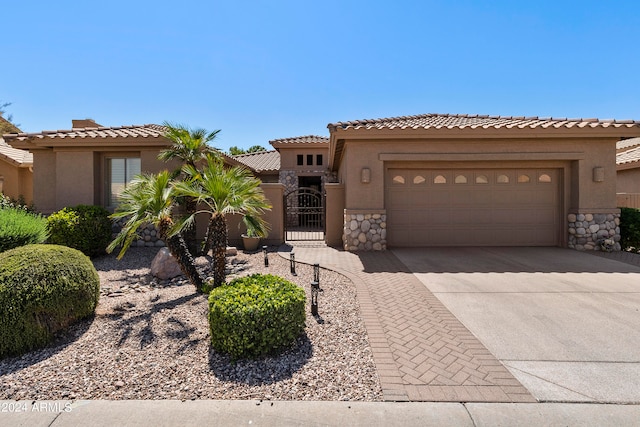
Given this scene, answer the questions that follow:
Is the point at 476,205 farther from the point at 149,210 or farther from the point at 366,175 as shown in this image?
the point at 149,210

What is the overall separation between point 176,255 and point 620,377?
6429mm

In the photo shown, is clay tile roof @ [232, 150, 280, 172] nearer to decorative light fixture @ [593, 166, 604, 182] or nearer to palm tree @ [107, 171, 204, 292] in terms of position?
palm tree @ [107, 171, 204, 292]

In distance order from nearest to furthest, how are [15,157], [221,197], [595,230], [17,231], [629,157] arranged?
[221,197] → [17,231] → [595,230] → [15,157] → [629,157]

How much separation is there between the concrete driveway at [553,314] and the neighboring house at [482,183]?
169 centimetres

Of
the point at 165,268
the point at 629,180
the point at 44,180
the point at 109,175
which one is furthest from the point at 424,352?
the point at 629,180

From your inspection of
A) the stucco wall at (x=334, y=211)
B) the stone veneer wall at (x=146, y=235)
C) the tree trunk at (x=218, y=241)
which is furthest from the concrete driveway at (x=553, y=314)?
the stone veneer wall at (x=146, y=235)

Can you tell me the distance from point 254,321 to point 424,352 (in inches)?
82.2

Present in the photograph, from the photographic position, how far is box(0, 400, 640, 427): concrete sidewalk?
2533mm

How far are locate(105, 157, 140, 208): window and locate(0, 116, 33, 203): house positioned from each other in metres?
8.09

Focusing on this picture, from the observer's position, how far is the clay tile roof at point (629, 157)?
50.1 ft

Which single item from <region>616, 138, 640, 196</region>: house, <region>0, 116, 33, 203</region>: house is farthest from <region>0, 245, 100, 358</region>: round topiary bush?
<region>616, 138, 640, 196</region>: house

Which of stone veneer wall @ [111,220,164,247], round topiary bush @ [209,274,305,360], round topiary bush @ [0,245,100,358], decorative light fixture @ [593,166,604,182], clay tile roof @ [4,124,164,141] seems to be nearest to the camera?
round topiary bush @ [209,274,305,360]

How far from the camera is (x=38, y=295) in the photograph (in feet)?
12.4

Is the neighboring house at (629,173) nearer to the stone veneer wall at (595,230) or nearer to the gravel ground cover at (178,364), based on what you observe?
the stone veneer wall at (595,230)
